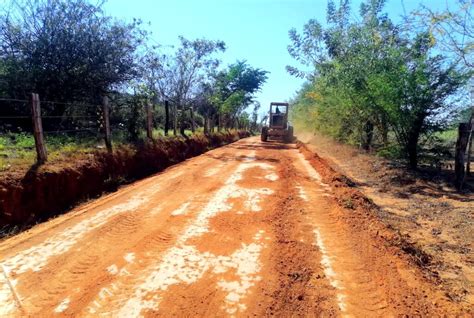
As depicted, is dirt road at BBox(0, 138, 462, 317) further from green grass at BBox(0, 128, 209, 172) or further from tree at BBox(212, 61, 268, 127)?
tree at BBox(212, 61, 268, 127)

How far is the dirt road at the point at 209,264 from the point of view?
332cm

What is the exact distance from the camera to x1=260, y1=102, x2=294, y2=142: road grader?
80.8ft

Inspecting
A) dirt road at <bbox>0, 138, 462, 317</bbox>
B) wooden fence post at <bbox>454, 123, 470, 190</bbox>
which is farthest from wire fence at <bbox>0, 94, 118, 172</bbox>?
wooden fence post at <bbox>454, 123, 470, 190</bbox>

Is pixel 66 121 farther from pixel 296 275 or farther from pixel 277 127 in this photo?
pixel 277 127

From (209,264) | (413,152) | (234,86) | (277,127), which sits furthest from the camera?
(234,86)

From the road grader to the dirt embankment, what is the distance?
45.1 ft

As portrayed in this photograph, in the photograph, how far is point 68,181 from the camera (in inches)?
290

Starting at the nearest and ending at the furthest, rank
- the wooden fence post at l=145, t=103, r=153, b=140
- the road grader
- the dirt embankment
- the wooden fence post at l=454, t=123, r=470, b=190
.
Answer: the dirt embankment
the wooden fence post at l=454, t=123, r=470, b=190
the wooden fence post at l=145, t=103, r=153, b=140
the road grader

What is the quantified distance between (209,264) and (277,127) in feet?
69.9

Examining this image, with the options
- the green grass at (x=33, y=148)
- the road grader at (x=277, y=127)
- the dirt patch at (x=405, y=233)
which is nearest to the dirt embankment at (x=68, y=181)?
the green grass at (x=33, y=148)

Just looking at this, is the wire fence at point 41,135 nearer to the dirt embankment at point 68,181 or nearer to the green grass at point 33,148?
the green grass at point 33,148

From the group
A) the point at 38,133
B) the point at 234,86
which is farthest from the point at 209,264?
the point at 234,86

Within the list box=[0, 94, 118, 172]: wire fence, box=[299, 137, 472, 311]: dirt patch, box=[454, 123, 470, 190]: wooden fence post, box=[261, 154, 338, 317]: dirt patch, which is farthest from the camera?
box=[454, 123, 470, 190]: wooden fence post

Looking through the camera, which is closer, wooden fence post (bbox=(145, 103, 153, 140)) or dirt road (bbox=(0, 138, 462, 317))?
dirt road (bbox=(0, 138, 462, 317))
